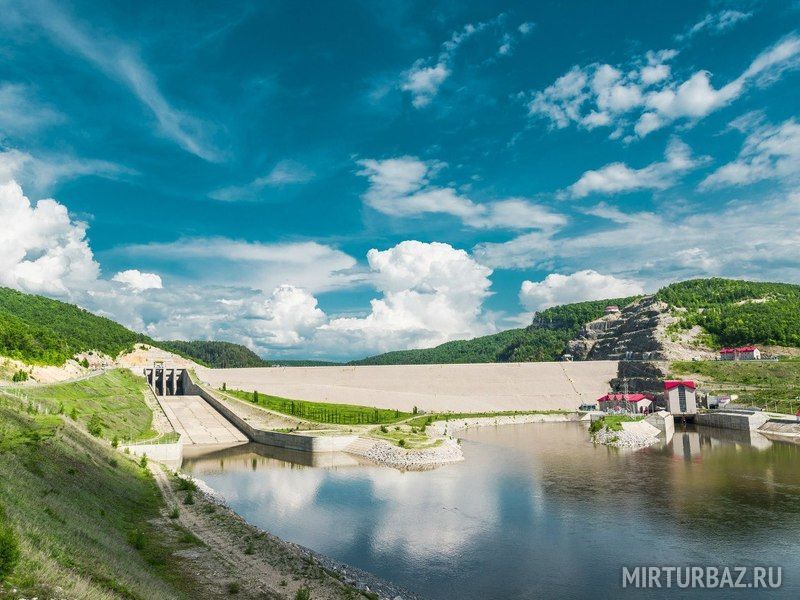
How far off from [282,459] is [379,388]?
2175 inches

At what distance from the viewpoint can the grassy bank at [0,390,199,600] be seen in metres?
12.1

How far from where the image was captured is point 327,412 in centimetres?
7669

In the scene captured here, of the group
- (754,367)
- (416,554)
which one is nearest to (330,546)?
(416,554)

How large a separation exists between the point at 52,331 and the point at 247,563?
369 ft

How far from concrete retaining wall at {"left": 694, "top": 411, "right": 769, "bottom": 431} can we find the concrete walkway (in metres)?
67.5

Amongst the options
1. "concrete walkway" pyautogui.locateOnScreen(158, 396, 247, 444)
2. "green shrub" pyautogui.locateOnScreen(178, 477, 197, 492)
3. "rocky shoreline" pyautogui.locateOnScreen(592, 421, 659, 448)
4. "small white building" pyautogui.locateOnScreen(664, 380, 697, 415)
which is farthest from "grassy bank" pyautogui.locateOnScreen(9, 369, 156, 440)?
"small white building" pyautogui.locateOnScreen(664, 380, 697, 415)

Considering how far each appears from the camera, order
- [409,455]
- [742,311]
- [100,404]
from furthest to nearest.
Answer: [742,311] < [100,404] < [409,455]

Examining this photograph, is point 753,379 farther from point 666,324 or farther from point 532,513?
point 532,513

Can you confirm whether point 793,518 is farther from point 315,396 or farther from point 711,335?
point 711,335

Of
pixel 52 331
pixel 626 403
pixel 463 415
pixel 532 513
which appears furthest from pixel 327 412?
pixel 52 331

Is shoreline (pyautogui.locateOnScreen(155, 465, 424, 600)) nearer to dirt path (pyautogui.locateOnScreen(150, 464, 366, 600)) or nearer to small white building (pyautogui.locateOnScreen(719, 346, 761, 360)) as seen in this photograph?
dirt path (pyautogui.locateOnScreen(150, 464, 366, 600))

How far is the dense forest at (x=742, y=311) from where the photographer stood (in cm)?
13062

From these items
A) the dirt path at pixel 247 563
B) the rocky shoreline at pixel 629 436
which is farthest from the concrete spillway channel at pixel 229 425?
the dirt path at pixel 247 563

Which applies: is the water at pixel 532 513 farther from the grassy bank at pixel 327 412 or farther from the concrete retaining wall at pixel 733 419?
the concrete retaining wall at pixel 733 419
